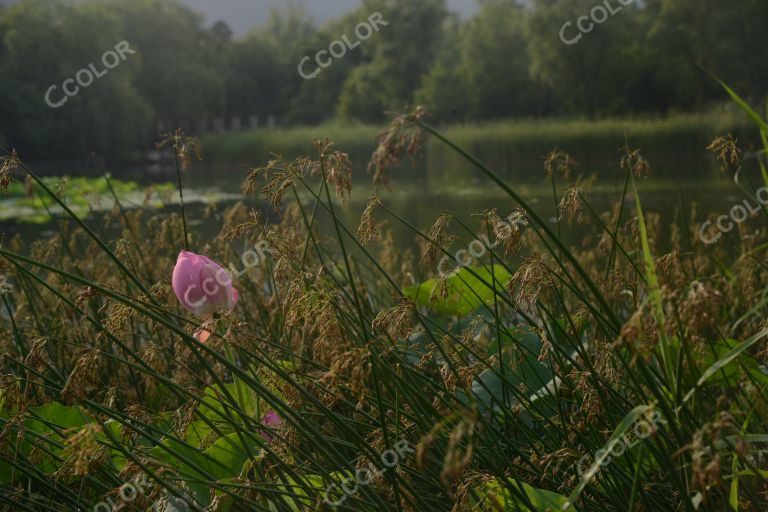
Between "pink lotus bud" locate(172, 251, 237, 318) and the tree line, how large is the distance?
1536cm

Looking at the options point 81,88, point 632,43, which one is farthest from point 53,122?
point 632,43

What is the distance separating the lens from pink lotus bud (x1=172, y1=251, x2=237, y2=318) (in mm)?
1268

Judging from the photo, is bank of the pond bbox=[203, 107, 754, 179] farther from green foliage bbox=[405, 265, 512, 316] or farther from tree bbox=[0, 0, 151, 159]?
green foliage bbox=[405, 265, 512, 316]

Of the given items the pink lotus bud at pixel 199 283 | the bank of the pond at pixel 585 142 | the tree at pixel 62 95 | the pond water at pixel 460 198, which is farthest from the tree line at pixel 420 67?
the pink lotus bud at pixel 199 283

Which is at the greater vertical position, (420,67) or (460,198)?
(420,67)

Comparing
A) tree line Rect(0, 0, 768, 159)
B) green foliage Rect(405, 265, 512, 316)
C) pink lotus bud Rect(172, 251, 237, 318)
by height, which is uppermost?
tree line Rect(0, 0, 768, 159)

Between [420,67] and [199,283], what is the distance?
45.0 m

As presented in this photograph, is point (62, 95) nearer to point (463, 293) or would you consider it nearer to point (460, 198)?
point (460, 198)

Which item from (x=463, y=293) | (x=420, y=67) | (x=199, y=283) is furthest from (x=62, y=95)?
(x=199, y=283)

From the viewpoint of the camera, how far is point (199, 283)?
127cm

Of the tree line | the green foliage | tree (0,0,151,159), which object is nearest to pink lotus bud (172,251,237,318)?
the green foliage

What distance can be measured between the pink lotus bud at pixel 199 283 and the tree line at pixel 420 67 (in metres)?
15.4

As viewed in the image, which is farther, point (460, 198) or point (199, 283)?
point (460, 198)

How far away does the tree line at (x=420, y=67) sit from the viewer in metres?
25.9
